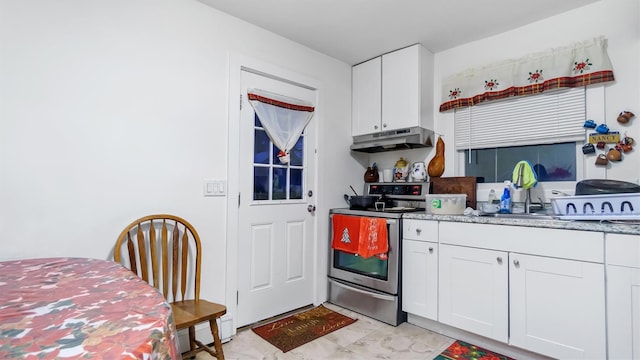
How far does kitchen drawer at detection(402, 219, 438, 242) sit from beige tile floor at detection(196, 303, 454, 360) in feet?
2.36

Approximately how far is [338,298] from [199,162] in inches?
69.7

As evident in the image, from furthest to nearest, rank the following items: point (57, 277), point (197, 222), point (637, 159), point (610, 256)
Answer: point (197, 222) → point (637, 159) → point (610, 256) → point (57, 277)

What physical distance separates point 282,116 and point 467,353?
2.24 metres

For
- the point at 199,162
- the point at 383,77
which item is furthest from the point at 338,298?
the point at 383,77

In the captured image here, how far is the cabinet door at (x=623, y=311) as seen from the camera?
164cm

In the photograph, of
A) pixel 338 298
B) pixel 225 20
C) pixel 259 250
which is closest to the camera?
pixel 225 20

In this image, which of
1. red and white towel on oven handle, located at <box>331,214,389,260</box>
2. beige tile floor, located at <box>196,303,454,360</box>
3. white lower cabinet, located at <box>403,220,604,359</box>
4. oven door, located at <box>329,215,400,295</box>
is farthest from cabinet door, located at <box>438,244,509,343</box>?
red and white towel on oven handle, located at <box>331,214,389,260</box>

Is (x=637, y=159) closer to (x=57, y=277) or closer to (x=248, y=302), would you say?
(x=248, y=302)

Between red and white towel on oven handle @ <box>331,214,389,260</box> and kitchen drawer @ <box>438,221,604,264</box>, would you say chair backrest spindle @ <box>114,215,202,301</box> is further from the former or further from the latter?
kitchen drawer @ <box>438,221,604,264</box>

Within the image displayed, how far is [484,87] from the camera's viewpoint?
277 centimetres

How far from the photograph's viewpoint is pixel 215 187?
92.7 inches

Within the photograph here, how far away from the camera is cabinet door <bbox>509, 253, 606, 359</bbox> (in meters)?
1.76

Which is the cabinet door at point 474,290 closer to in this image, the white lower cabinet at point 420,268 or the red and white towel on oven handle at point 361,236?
the white lower cabinet at point 420,268

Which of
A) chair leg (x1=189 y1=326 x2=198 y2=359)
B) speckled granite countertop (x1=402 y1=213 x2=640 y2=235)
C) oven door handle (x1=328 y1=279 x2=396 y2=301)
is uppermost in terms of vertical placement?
speckled granite countertop (x1=402 y1=213 x2=640 y2=235)
